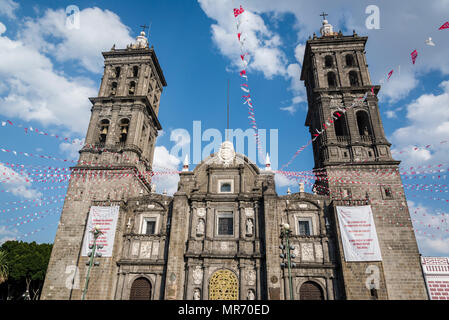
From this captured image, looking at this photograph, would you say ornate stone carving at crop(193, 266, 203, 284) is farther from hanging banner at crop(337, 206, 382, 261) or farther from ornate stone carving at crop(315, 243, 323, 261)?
hanging banner at crop(337, 206, 382, 261)

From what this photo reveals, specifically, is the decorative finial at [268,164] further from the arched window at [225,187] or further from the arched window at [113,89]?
the arched window at [113,89]

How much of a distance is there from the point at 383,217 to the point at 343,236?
4.10m

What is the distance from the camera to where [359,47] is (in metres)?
31.9

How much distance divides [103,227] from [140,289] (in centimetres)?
550

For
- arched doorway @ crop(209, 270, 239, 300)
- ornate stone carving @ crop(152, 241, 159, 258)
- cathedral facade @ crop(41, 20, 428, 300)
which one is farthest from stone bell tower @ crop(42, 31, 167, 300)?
arched doorway @ crop(209, 270, 239, 300)

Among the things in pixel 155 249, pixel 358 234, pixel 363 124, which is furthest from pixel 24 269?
pixel 363 124

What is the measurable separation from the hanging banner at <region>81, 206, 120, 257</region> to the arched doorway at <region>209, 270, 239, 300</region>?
7.95 m

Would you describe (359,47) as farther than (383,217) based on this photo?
Yes

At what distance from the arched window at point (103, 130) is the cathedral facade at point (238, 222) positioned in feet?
0.47

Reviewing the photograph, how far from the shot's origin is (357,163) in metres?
25.1

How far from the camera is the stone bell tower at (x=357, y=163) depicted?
20.3m

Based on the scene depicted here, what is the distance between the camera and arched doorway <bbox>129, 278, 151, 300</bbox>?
21812 millimetres

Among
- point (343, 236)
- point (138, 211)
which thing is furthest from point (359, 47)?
point (138, 211)
